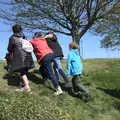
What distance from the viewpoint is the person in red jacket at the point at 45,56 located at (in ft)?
45.9

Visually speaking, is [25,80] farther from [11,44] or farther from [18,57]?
[11,44]

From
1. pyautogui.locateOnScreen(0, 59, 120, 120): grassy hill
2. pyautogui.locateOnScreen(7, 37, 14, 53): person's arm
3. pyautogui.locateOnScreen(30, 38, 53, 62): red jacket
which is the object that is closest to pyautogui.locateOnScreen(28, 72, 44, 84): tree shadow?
pyautogui.locateOnScreen(0, 59, 120, 120): grassy hill

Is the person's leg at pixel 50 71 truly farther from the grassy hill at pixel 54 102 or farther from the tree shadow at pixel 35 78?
the tree shadow at pixel 35 78

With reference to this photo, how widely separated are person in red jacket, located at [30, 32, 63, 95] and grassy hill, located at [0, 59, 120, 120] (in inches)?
14.4

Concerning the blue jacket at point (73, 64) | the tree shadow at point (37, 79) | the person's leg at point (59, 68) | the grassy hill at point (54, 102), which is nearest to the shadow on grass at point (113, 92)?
the grassy hill at point (54, 102)

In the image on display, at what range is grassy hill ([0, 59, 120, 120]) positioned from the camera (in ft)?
38.1

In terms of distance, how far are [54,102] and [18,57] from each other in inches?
64.1

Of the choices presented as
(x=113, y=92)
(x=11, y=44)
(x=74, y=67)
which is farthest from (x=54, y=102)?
(x=113, y=92)

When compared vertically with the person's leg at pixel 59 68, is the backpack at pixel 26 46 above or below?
above

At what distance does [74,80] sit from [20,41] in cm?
190

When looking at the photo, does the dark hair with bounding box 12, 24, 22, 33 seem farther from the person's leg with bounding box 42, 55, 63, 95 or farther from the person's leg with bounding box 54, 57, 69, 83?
the person's leg with bounding box 54, 57, 69, 83

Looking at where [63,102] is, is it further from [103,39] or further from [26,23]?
[103,39]

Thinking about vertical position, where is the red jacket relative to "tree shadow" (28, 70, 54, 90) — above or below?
above

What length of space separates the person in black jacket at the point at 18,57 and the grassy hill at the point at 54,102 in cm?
54
